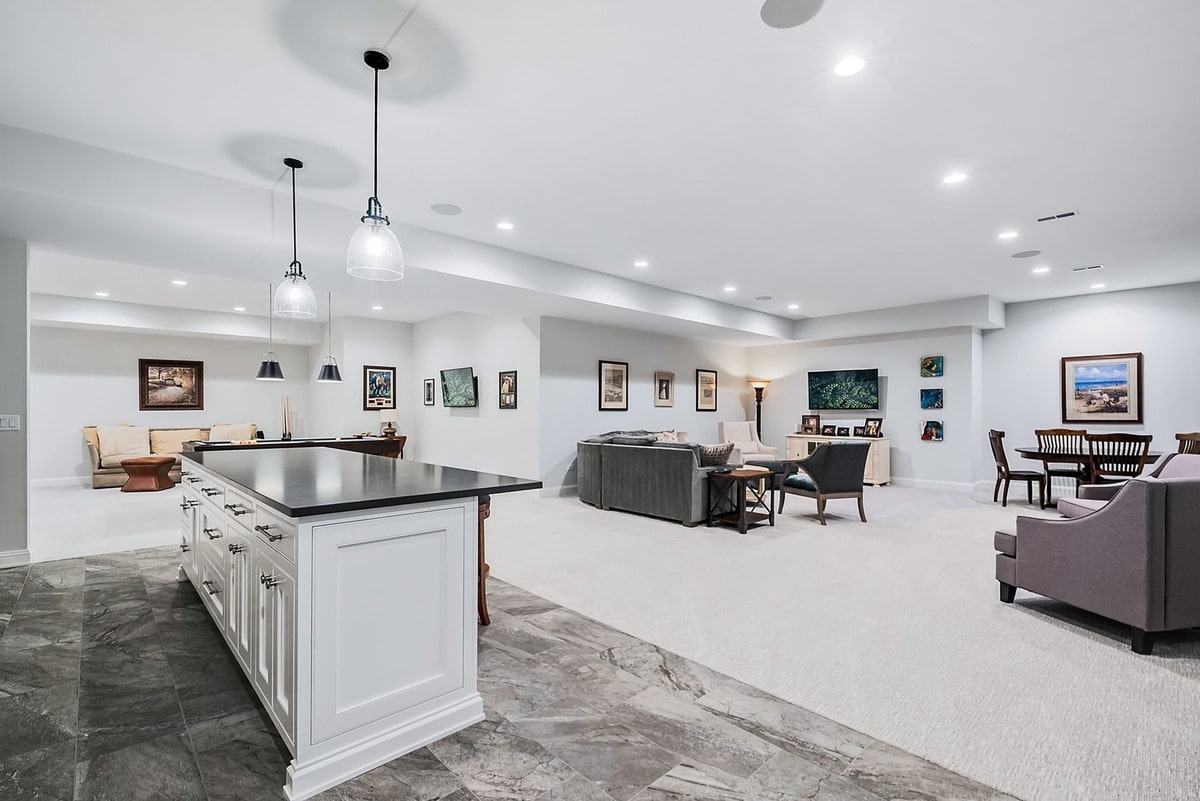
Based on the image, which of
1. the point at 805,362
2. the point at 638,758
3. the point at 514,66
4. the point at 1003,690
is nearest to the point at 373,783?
the point at 638,758

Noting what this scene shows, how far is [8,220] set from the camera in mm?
3783

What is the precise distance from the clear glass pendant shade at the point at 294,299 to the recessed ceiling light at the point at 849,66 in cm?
300

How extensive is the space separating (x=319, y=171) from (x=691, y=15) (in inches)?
107

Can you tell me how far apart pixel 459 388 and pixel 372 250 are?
643 centimetres

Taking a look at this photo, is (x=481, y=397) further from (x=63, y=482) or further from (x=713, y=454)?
(x=63, y=482)

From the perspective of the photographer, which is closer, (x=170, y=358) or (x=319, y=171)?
(x=319, y=171)

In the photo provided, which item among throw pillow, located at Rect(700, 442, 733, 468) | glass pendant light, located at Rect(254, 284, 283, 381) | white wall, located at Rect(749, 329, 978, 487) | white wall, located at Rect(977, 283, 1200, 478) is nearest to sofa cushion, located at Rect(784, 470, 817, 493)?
throw pillow, located at Rect(700, 442, 733, 468)

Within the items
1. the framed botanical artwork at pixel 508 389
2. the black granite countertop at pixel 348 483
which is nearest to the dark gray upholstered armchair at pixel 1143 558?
the black granite countertop at pixel 348 483

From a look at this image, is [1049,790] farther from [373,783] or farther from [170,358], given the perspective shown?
[170,358]

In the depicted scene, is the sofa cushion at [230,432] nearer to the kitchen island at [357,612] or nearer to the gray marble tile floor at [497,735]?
the gray marble tile floor at [497,735]

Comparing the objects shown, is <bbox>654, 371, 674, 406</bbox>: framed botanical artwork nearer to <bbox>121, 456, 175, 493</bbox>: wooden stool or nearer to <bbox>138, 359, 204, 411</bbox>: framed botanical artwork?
<bbox>121, 456, 175, 493</bbox>: wooden stool

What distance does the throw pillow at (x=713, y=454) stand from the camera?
18.6 feet

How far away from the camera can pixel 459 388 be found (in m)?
8.90

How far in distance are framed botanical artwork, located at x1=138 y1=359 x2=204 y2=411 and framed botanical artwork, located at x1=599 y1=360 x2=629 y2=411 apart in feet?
23.4
